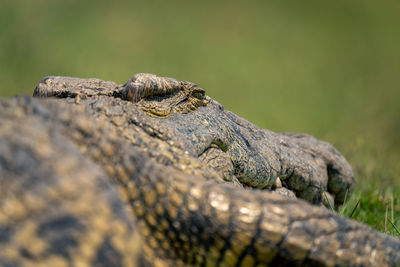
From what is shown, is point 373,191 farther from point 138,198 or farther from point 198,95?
point 138,198

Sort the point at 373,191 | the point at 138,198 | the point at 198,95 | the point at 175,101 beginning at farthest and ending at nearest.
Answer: the point at 373,191 < the point at 198,95 < the point at 175,101 < the point at 138,198

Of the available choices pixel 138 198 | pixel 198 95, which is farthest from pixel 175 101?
pixel 138 198

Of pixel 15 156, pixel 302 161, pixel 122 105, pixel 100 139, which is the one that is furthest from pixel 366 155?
pixel 15 156

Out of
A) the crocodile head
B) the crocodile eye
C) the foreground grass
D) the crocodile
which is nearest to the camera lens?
the crocodile

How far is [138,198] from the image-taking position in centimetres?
150

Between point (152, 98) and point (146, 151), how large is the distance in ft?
2.39

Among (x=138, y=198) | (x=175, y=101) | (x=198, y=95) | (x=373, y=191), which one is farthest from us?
(x=373, y=191)

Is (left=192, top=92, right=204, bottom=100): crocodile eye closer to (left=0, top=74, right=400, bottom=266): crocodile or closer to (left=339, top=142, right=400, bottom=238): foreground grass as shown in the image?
(left=0, top=74, right=400, bottom=266): crocodile

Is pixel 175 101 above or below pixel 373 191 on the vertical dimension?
above

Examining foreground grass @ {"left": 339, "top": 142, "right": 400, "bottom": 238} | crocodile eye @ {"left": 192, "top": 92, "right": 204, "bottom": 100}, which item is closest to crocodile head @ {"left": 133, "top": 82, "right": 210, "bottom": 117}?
crocodile eye @ {"left": 192, "top": 92, "right": 204, "bottom": 100}

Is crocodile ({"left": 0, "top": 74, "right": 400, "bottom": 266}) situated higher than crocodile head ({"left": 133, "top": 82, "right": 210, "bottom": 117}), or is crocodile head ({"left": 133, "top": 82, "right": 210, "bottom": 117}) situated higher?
crocodile head ({"left": 133, "top": 82, "right": 210, "bottom": 117})

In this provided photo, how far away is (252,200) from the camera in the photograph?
1487 mm

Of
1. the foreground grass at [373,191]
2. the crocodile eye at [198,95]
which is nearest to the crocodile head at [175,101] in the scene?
the crocodile eye at [198,95]

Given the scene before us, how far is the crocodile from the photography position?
103 cm
